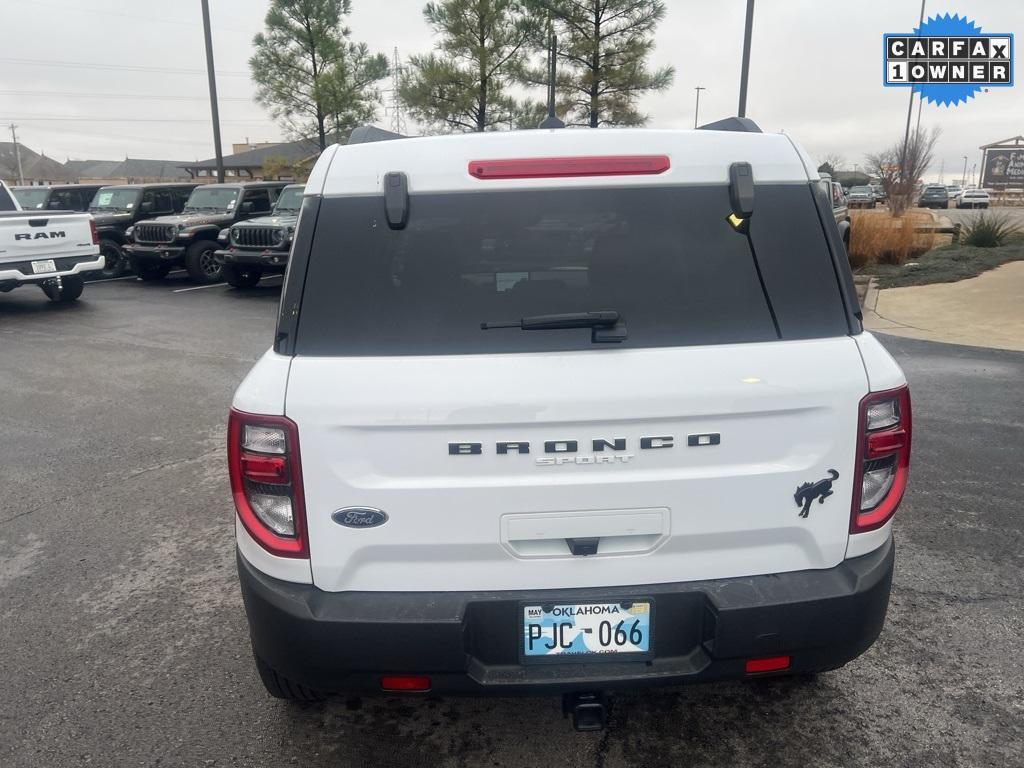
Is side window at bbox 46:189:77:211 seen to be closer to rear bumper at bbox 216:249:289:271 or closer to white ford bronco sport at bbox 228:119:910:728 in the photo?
rear bumper at bbox 216:249:289:271

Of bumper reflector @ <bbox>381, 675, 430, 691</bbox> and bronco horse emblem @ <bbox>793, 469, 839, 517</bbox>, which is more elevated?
bronco horse emblem @ <bbox>793, 469, 839, 517</bbox>

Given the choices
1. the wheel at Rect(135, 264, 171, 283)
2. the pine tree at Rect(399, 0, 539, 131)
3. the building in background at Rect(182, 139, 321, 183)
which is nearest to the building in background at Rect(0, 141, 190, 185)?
the building in background at Rect(182, 139, 321, 183)

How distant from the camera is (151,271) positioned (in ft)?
53.1

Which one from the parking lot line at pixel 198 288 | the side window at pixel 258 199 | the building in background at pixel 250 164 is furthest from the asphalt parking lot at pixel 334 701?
the building in background at pixel 250 164

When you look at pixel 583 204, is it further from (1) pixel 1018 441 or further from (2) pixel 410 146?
(1) pixel 1018 441

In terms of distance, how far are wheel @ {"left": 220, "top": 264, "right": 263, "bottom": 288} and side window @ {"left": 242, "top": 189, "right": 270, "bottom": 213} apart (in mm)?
1928

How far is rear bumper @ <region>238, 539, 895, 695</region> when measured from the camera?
2131 mm

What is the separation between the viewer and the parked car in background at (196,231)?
1541 cm

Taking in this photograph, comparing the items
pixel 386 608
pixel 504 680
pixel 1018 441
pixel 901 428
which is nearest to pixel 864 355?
pixel 901 428

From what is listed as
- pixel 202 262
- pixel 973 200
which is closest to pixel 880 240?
pixel 202 262

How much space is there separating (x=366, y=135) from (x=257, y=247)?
1197 centimetres

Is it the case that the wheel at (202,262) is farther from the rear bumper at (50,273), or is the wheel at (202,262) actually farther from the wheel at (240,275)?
the rear bumper at (50,273)

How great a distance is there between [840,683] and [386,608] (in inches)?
73.8

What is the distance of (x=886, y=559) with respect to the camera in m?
2.35
